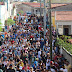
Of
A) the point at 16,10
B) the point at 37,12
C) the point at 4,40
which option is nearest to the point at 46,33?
the point at 4,40

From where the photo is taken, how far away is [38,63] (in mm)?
14031

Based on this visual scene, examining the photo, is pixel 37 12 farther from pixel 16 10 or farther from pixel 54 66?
pixel 54 66

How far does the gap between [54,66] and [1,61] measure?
288 cm

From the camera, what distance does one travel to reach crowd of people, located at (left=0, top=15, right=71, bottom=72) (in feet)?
41.5

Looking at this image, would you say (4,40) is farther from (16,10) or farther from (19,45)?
(16,10)

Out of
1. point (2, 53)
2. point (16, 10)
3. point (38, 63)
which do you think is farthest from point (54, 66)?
point (16, 10)

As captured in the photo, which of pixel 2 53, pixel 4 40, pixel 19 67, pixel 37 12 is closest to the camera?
pixel 19 67

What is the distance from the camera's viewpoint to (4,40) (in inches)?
773

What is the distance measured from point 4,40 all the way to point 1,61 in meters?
6.32

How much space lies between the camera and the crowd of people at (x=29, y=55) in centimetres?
1266

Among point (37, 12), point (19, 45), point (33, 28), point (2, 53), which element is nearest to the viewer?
point (2, 53)

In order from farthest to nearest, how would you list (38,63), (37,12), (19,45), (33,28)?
1. (37,12)
2. (33,28)
3. (19,45)
4. (38,63)

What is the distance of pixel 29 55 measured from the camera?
1548 centimetres

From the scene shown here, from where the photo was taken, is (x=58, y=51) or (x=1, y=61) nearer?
(x=1, y=61)
